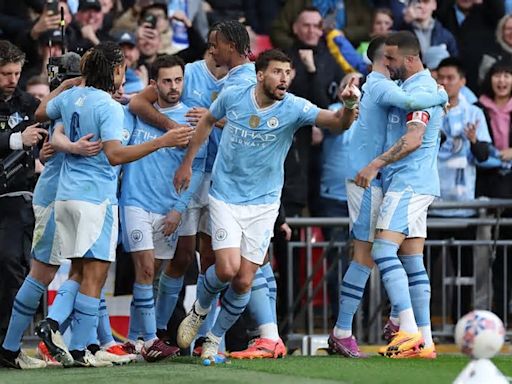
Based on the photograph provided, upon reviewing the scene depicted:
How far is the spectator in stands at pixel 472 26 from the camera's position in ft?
59.7

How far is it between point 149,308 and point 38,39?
485cm

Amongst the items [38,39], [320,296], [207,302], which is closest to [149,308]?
[207,302]

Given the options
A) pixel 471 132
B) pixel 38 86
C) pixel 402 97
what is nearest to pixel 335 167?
pixel 471 132

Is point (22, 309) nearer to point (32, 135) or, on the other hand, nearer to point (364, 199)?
point (32, 135)

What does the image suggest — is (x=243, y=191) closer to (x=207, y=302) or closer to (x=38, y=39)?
(x=207, y=302)

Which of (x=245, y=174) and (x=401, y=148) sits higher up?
(x=401, y=148)

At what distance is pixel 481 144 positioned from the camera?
643 inches

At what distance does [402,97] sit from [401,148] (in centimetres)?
40

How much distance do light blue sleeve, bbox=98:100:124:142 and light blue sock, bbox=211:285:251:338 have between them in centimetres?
154

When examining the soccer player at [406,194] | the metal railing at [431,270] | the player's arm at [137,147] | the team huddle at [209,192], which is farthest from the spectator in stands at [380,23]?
the player's arm at [137,147]

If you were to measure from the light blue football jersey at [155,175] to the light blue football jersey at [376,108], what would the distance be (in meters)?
1.27

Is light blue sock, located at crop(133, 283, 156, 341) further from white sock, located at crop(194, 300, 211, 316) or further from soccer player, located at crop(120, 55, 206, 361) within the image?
white sock, located at crop(194, 300, 211, 316)

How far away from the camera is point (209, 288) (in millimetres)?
12000

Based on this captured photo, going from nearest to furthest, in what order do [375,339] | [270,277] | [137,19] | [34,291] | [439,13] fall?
[34,291], [270,277], [375,339], [137,19], [439,13]
